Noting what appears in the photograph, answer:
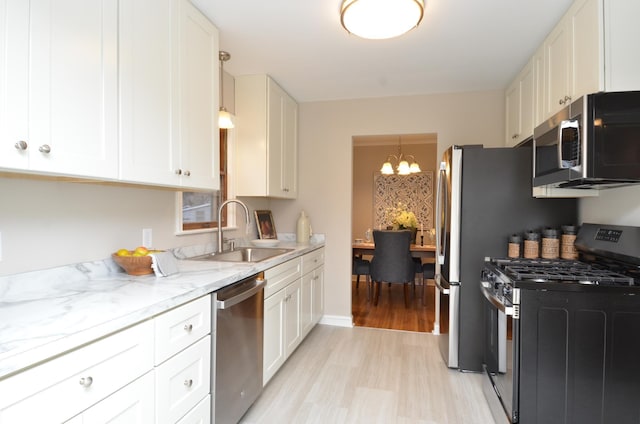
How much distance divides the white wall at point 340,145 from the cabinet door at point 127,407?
8.59ft

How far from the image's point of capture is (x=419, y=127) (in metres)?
3.53

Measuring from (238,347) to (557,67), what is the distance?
8.19ft

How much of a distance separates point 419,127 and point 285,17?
1909mm

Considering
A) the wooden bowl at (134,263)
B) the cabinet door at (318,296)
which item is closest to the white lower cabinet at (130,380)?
the wooden bowl at (134,263)

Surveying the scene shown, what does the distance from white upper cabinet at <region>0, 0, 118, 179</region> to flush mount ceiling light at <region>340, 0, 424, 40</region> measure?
44.7 inches

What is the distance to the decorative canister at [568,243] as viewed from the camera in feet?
7.61

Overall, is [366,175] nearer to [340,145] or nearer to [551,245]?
[340,145]

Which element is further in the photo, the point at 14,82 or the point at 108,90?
the point at 108,90

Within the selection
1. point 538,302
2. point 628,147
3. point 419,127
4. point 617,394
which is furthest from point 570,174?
point 419,127

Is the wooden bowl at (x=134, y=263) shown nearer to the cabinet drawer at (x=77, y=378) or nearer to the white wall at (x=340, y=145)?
the cabinet drawer at (x=77, y=378)

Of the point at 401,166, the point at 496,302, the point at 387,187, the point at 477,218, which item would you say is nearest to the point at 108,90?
the point at 496,302

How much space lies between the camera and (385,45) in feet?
8.04

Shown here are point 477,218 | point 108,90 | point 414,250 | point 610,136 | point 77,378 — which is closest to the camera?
point 77,378

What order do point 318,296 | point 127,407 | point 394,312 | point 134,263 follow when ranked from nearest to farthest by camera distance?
point 127,407 → point 134,263 → point 318,296 → point 394,312
